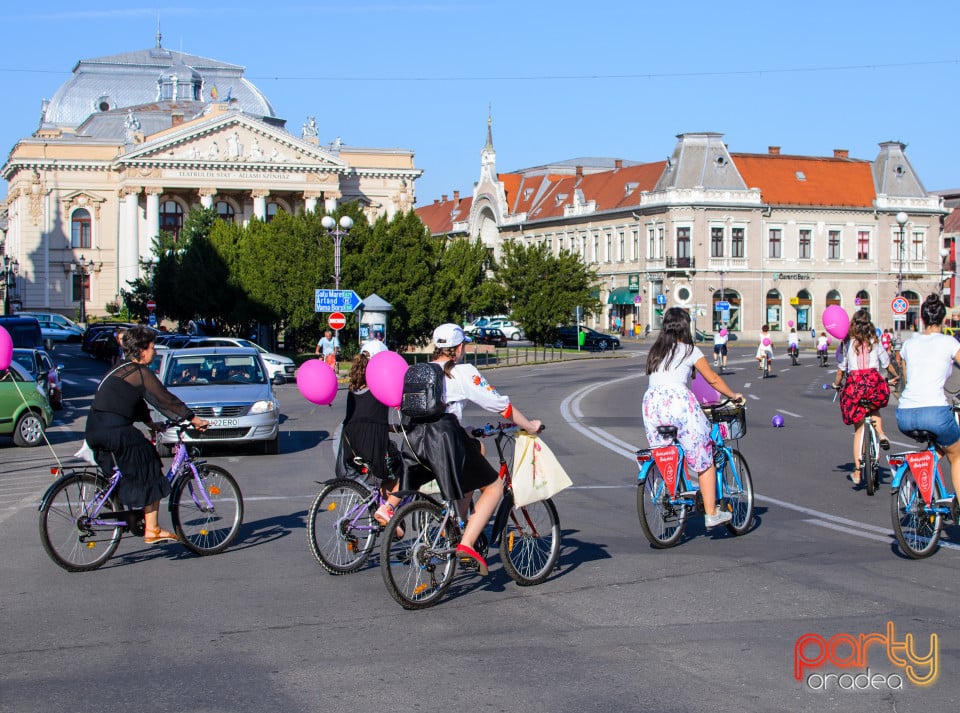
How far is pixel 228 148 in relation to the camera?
89688 millimetres

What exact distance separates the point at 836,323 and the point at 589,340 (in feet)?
192

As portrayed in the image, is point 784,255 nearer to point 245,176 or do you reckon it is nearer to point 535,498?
point 245,176

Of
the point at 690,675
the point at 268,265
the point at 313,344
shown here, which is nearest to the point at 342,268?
the point at 268,265

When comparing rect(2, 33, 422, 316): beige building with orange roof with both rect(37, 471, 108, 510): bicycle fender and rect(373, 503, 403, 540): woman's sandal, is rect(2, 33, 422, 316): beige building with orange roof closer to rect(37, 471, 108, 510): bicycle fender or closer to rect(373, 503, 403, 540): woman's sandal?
rect(37, 471, 108, 510): bicycle fender

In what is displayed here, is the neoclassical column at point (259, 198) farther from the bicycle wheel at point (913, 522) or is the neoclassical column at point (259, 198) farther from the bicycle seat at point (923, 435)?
the bicycle wheel at point (913, 522)

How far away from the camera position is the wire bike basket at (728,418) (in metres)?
9.74

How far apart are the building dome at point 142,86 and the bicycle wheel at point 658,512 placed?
97.8m

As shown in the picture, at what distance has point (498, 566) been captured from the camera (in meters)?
8.99

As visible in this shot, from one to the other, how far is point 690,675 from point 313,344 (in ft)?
171

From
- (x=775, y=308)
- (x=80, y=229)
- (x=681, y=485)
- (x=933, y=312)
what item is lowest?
(x=681, y=485)

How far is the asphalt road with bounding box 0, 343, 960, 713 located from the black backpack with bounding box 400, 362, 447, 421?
1.21 meters

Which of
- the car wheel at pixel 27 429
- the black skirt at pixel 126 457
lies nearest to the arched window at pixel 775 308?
the car wheel at pixel 27 429

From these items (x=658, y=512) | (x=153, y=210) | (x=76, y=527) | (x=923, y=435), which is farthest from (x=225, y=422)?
(x=153, y=210)

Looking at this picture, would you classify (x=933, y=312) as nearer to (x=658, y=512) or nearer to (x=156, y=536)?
(x=658, y=512)
